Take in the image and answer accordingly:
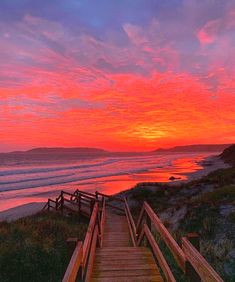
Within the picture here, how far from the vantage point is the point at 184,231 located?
11.9 metres

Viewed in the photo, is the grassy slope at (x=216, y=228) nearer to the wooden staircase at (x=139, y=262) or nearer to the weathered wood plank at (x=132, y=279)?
the wooden staircase at (x=139, y=262)

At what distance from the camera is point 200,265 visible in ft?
11.0

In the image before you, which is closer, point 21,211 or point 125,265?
point 125,265

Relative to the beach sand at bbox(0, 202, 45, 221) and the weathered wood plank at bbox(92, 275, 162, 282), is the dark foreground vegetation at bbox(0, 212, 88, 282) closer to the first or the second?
the weathered wood plank at bbox(92, 275, 162, 282)

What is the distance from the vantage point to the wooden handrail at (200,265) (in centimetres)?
288

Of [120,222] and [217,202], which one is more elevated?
[217,202]

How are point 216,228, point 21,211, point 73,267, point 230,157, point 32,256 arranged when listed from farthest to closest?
point 230,157 < point 21,211 < point 216,228 < point 32,256 < point 73,267

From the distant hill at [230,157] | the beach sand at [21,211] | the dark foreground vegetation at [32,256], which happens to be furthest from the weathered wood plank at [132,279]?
the distant hill at [230,157]

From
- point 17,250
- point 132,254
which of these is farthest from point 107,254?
point 17,250

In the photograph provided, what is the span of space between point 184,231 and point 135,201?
41.6ft

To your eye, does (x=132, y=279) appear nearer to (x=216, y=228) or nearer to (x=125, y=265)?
(x=125, y=265)

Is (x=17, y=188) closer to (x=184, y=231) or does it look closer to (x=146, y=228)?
(x=184, y=231)

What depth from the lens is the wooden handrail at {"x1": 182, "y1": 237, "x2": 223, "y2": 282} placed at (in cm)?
288

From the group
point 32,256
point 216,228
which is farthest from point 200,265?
point 216,228
